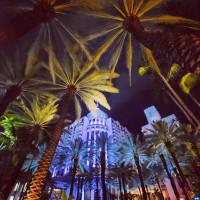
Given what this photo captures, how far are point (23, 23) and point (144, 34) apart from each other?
4969 millimetres

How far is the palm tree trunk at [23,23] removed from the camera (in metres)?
5.23

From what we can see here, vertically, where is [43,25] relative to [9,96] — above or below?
above

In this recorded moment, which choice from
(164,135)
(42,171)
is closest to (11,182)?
(42,171)

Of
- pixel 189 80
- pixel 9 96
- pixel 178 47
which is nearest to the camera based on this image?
pixel 178 47

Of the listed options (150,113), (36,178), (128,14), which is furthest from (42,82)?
(150,113)

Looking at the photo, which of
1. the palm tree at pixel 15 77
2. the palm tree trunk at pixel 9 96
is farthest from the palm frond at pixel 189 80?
the palm tree trunk at pixel 9 96

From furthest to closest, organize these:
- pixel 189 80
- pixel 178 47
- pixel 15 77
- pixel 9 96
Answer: pixel 15 77
pixel 9 96
pixel 189 80
pixel 178 47

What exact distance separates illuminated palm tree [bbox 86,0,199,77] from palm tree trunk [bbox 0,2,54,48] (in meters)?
2.63

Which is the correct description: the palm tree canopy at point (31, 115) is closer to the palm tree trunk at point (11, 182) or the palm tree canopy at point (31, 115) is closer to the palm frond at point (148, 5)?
the palm tree trunk at point (11, 182)

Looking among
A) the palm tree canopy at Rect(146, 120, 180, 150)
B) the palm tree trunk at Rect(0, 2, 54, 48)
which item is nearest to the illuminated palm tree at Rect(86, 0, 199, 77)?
the palm tree trunk at Rect(0, 2, 54, 48)

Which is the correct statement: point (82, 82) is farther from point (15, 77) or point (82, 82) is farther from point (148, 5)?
point (148, 5)

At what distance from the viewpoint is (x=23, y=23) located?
579cm

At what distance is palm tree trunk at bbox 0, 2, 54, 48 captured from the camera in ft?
17.2

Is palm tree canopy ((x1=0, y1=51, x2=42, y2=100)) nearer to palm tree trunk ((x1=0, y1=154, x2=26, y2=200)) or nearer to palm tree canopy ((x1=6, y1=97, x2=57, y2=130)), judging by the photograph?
palm tree canopy ((x1=6, y1=97, x2=57, y2=130))
